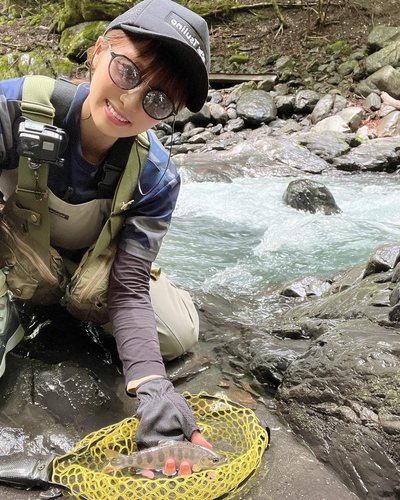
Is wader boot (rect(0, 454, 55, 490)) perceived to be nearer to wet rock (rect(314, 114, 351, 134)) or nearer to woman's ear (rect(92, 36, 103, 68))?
woman's ear (rect(92, 36, 103, 68))

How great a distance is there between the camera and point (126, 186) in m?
2.24

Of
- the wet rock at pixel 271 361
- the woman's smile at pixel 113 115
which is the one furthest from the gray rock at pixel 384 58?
the woman's smile at pixel 113 115

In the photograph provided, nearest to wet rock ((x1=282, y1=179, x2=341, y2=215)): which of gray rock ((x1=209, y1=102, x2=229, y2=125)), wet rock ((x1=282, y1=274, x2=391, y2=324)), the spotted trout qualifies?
wet rock ((x1=282, y1=274, x2=391, y2=324))

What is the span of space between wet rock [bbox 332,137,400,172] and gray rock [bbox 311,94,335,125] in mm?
2878

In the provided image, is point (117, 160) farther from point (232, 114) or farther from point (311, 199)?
point (232, 114)

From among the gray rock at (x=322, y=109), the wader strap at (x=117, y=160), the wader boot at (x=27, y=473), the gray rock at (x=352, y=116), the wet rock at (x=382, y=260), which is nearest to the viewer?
the wader boot at (x=27, y=473)

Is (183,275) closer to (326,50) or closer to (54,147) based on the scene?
(54,147)

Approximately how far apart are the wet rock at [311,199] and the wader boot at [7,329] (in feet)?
20.1

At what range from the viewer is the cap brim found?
1.73 metres

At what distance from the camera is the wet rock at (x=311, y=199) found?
7828 mm

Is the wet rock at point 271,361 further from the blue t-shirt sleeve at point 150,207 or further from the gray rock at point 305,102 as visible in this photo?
the gray rock at point 305,102

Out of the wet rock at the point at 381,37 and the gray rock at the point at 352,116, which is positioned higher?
the wet rock at the point at 381,37

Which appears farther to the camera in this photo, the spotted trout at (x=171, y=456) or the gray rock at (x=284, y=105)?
the gray rock at (x=284, y=105)

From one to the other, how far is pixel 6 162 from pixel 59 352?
1.17 m
